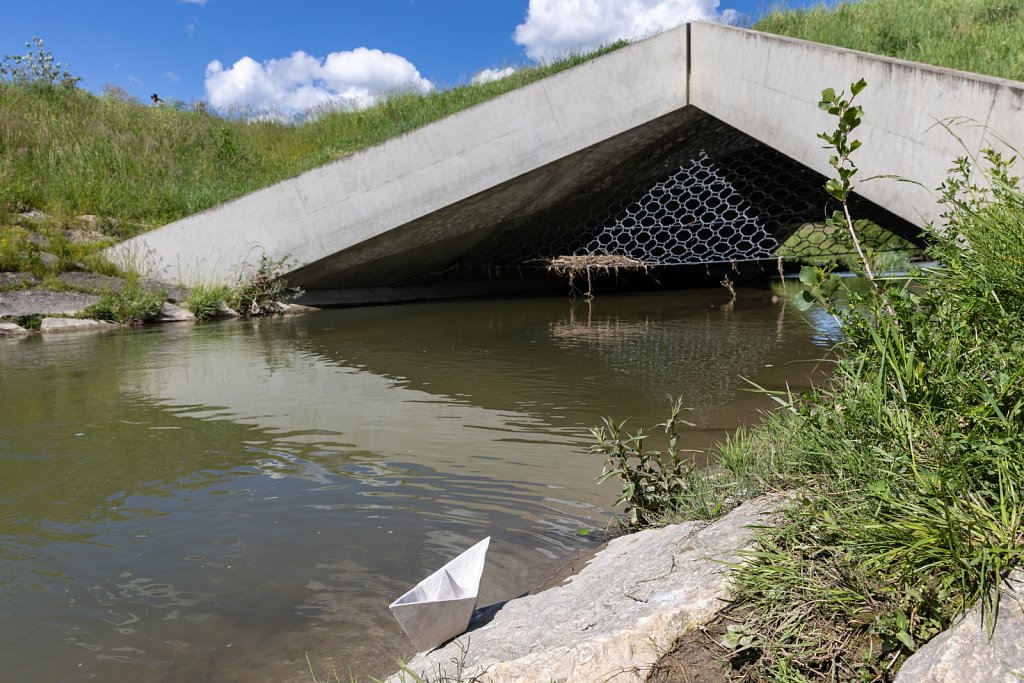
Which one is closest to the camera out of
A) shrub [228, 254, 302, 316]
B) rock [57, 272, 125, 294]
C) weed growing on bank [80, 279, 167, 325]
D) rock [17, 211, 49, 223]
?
weed growing on bank [80, 279, 167, 325]

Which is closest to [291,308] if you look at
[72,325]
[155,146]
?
[72,325]

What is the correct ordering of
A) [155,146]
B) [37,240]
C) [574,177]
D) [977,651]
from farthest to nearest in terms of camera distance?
[155,146] < [574,177] < [37,240] < [977,651]

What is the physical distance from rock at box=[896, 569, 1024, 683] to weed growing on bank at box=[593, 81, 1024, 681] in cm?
2

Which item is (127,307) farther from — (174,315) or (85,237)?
(85,237)

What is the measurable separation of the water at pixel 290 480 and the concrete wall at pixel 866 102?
1.66 m

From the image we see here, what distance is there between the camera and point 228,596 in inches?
95.7

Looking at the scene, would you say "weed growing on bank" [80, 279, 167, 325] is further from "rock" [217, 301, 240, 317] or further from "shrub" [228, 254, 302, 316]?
"shrub" [228, 254, 302, 316]

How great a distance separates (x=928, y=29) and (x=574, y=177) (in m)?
4.39

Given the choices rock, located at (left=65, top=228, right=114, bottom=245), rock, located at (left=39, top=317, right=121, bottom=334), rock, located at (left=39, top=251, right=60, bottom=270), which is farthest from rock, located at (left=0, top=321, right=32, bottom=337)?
rock, located at (left=65, top=228, right=114, bottom=245)

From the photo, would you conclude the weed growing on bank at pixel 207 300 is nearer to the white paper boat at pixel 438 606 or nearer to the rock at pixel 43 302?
the rock at pixel 43 302

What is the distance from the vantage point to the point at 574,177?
34.3 feet

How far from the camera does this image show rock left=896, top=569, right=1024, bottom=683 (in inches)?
49.0

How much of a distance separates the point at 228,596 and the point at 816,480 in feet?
5.74

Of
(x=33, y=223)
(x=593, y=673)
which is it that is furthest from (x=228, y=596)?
(x=33, y=223)
